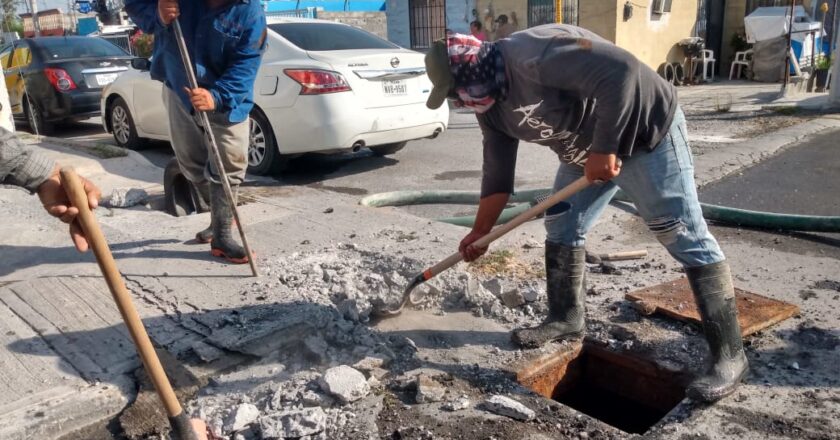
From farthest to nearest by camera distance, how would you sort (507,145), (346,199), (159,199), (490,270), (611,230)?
1. (346,199)
2. (159,199)
3. (611,230)
4. (490,270)
5. (507,145)

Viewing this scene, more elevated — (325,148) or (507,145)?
(507,145)

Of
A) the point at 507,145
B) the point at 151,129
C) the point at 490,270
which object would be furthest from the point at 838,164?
the point at 151,129

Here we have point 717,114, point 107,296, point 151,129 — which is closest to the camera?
point 107,296

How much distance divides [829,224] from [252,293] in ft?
12.8

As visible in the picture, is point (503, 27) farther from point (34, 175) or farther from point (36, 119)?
point (34, 175)

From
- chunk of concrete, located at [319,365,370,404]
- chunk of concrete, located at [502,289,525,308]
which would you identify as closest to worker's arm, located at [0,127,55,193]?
chunk of concrete, located at [319,365,370,404]

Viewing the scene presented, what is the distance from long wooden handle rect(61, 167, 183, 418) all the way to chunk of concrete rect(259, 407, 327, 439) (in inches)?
14.6

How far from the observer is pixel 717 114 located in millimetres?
11781

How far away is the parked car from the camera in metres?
10.8

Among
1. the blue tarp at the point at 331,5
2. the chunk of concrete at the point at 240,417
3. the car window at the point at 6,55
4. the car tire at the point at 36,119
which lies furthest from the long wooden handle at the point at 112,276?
the blue tarp at the point at 331,5

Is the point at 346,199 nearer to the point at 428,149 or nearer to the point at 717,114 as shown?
the point at 428,149

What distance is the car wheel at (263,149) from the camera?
712 cm

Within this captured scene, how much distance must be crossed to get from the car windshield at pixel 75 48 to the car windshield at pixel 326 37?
17.5 feet

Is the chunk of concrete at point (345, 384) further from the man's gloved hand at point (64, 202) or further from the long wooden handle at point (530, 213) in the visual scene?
the man's gloved hand at point (64, 202)
